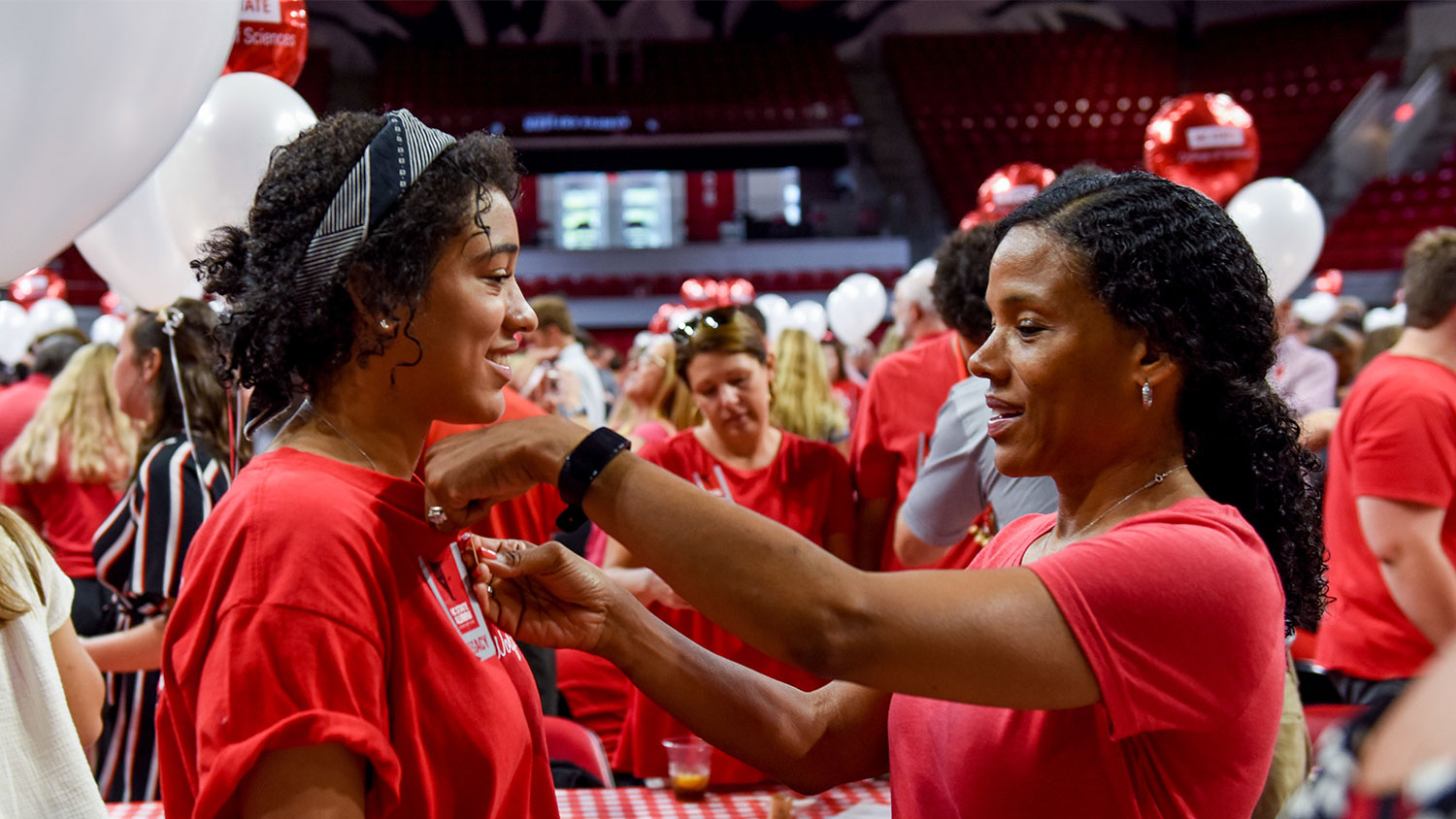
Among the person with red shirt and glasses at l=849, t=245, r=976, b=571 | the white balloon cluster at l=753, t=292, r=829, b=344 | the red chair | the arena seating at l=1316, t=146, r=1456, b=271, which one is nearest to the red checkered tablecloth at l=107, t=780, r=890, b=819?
the red chair

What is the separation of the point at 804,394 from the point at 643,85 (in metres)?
15.2

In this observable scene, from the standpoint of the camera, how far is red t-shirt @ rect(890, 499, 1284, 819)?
1035mm

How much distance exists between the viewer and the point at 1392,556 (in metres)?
2.65

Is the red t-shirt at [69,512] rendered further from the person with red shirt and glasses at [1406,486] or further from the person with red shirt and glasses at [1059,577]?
the person with red shirt and glasses at [1406,486]

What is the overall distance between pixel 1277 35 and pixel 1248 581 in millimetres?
19056

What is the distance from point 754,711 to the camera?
142 centimetres

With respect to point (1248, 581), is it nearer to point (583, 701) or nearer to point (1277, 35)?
point (583, 701)

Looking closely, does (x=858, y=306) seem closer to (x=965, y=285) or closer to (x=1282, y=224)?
(x=1282, y=224)

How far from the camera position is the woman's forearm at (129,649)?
248 cm

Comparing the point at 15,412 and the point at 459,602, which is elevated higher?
the point at 459,602

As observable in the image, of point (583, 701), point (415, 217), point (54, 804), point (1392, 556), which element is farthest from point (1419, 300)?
point (54, 804)

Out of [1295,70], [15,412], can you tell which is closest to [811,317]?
[15,412]

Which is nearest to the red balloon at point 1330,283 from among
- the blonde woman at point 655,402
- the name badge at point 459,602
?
the blonde woman at point 655,402

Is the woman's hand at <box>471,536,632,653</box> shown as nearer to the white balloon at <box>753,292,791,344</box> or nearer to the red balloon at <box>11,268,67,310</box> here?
the white balloon at <box>753,292,791,344</box>
